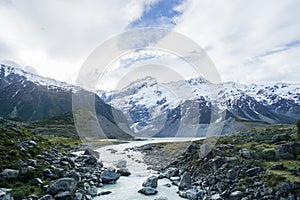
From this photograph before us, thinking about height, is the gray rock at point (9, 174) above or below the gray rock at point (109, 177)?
above

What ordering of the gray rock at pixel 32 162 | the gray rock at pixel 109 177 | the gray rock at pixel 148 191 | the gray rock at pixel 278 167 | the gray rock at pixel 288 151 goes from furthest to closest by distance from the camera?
the gray rock at pixel 109 177 < the gray rock at pixel 288 151 < the gray rock at pixel 148 191 < the gray rock at pixel 32 162 < the gray rock at pixel 278 167

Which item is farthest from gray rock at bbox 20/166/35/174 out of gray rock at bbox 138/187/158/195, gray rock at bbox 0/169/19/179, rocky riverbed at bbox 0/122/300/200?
gray rock at bbox 138/187/158/195

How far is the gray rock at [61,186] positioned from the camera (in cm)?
2359

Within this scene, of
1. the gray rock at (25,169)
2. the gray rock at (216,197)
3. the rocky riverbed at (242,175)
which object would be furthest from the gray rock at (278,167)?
the gray rock at (25,169)

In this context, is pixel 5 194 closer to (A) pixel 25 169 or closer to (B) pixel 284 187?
(A) pixel 25 169

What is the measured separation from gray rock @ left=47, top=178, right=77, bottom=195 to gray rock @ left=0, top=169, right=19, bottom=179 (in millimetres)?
3465

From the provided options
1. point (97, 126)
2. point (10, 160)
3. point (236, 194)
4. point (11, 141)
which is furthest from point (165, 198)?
point (97, 126)

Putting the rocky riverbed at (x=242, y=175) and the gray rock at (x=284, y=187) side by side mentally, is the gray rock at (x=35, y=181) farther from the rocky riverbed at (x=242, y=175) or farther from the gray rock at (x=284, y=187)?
the gray rock at (x=284, y=187)

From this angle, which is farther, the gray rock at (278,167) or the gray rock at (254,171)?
the gray rock at (278,167)

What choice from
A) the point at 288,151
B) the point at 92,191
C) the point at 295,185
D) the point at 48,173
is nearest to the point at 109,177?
the point at 92,191

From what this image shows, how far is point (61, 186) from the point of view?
2411 centimetres

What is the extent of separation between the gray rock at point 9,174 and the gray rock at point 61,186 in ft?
11.4

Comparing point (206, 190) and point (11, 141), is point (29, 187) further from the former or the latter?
point (206, 190)

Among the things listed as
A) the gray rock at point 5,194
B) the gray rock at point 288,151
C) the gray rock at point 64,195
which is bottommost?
the gray rock at point 64,195
